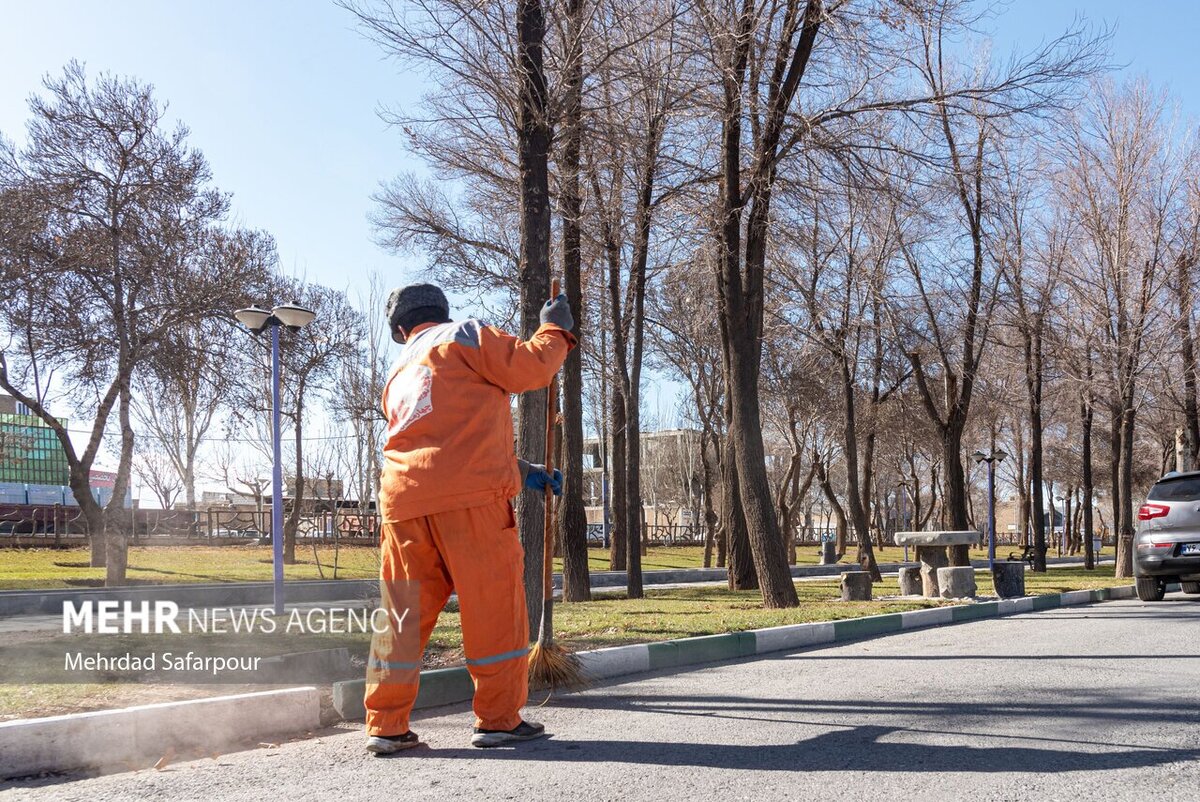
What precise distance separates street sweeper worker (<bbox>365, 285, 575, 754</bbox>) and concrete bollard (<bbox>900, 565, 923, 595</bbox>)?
11262 mm

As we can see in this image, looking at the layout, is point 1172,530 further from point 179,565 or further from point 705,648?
point 179,565

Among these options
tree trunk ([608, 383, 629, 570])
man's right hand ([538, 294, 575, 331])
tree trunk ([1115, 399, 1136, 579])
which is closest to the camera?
man's right hand ([538, 294, 575, 331])

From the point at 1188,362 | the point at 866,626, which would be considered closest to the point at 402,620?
the point at 866,626

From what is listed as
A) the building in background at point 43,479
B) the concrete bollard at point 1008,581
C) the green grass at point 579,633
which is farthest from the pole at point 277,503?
the building in background at point 43,479

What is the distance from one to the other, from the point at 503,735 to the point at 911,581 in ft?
38.1

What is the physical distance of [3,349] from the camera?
19.5 metres

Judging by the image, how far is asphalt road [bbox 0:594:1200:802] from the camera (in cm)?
363

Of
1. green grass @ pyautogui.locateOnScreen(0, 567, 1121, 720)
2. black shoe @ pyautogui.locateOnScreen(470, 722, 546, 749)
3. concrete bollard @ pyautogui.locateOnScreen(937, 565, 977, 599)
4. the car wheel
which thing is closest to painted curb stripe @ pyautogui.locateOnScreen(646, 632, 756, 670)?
green grass @ pyautogui.locateOnScreen(0, 567, 1121, 720)

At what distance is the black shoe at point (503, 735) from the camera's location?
4.34 m

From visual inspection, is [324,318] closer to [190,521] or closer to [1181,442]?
[190,521]

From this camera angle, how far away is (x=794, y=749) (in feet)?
13.9

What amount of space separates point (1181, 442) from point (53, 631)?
2658 centimetres

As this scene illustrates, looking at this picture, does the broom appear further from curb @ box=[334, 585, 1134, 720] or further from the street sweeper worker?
the street sweeper worker

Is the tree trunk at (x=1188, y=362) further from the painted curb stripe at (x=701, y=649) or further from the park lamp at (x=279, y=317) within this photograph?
the park lamp at (x=279, y=317)
